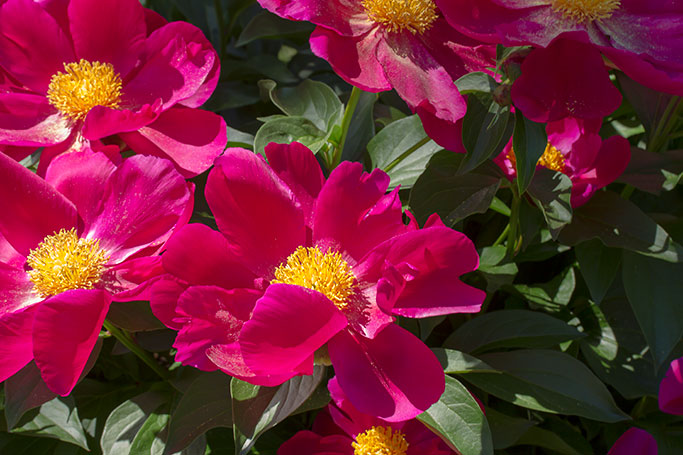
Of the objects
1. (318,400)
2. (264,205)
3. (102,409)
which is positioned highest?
(264,205)

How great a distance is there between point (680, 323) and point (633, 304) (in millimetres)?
66

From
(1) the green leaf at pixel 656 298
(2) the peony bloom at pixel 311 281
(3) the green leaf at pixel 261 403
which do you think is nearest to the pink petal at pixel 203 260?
(2) the peony bloom at pixel 311 281

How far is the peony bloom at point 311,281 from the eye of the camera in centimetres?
64

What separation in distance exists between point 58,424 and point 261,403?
31cm

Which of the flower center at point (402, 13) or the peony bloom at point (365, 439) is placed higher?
the flower center at point (402, 13)

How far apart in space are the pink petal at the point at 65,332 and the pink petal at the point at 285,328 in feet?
0.58

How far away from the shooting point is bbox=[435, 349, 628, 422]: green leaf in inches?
35.2

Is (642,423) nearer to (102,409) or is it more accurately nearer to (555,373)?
(555,373)

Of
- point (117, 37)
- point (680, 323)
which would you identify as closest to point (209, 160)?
point (117, 37)

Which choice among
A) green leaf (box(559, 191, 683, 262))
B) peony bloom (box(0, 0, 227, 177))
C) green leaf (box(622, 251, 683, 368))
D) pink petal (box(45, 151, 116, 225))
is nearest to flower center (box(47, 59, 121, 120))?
peony bloom (box(0, 0, 227, 177))

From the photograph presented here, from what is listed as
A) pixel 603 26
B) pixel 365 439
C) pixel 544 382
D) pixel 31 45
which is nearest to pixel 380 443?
pixel 365 439

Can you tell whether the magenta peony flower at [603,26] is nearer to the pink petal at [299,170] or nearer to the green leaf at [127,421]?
the pink petal at [299,170]

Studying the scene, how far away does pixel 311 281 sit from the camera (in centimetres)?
76

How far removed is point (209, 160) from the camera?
0.87m
